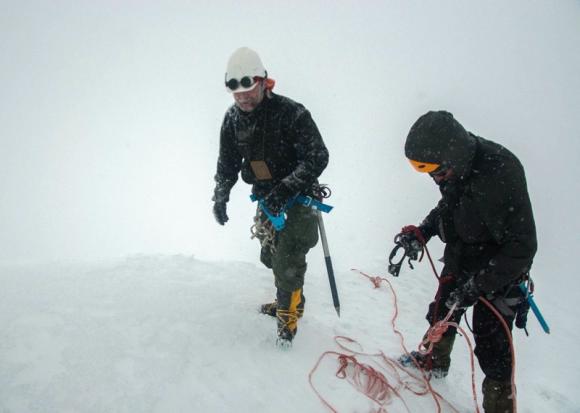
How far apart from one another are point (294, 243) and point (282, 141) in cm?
89

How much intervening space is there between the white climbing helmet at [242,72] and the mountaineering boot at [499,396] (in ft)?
9.38

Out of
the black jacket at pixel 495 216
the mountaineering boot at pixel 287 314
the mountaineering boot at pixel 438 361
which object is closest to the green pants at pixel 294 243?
the mountaineering boot at pixel 287 314

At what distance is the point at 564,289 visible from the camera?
7.71 meters

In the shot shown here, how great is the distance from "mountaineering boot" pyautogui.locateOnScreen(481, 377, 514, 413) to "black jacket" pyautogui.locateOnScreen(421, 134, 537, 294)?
705 mm

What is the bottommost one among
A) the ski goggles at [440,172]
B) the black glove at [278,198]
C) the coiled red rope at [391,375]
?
the coiled red rope at [391,375]

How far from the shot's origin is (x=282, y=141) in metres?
2.96

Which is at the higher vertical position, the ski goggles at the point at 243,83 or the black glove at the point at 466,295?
the ski goggles at the point at 243,83

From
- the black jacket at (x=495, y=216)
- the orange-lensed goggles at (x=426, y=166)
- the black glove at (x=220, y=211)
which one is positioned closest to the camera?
the black jacket at (x=495, y=216)

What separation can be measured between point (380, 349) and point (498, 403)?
1.12 metres

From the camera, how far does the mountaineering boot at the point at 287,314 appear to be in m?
3.07

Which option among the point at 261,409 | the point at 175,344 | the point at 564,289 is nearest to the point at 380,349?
the point at 261,409

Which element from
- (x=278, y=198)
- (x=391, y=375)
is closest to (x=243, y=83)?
(x=278, y=198)

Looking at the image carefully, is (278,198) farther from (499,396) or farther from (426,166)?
(499,396)

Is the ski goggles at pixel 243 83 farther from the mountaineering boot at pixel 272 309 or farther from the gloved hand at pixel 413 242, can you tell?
the mountaineering boot at pixel 272 309
